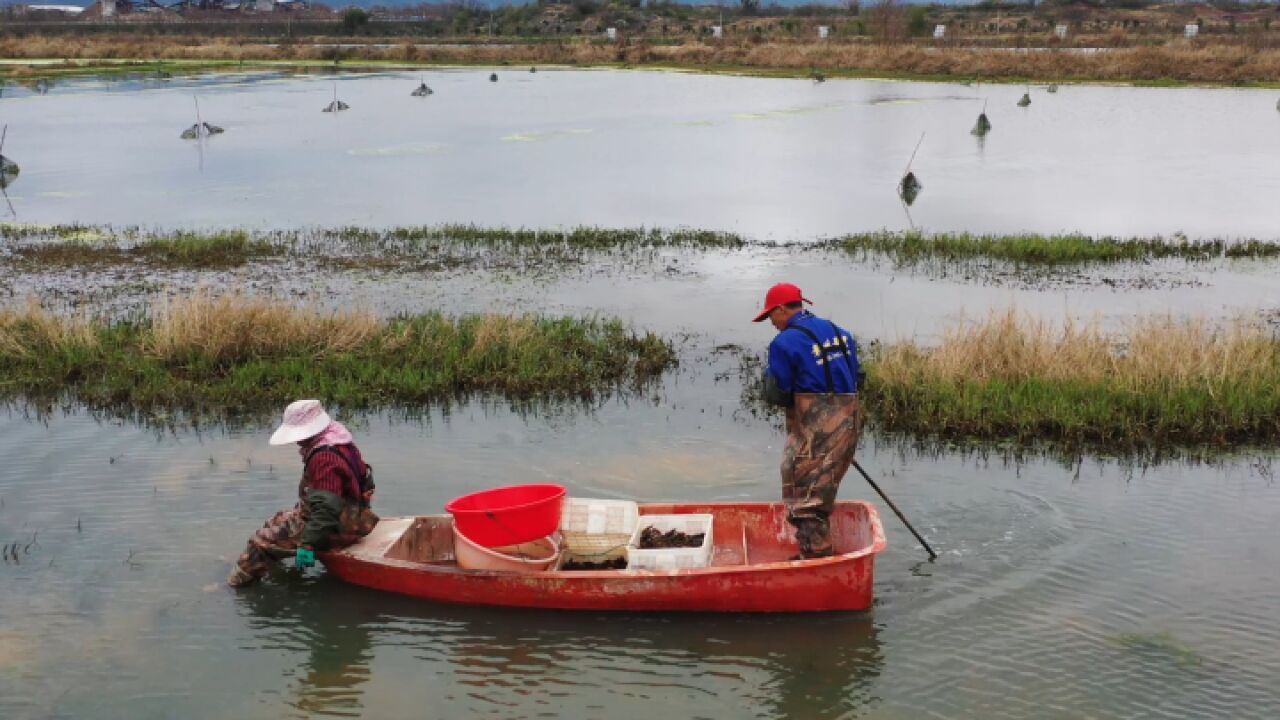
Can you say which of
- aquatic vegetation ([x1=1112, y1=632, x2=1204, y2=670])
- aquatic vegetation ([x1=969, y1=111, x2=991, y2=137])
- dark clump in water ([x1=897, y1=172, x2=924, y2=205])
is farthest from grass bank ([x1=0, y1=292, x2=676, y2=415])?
→ aquatic vegetation ([x1=969, y1=111, x2=991, y2=137])

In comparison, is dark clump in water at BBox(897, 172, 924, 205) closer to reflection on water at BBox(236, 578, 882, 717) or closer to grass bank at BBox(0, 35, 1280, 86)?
reflection on water at BBox(236, 578, 882, 717)

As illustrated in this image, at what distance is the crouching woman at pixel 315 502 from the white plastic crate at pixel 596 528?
1.56 m

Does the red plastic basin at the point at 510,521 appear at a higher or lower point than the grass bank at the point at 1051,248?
lower

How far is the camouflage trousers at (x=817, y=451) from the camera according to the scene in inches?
346

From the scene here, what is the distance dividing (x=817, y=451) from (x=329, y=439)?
11.6 ft

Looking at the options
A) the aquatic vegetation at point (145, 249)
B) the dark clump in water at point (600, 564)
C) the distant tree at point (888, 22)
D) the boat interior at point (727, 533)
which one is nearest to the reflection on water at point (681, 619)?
the boat interior at point (727, 533)

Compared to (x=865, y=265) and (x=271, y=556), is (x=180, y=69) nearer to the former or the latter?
(x=865, y=265)

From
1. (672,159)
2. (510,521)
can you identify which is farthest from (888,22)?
(510,521)

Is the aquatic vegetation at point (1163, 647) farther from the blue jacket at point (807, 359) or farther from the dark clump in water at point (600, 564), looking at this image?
the dark clump in water at point (600, 564)

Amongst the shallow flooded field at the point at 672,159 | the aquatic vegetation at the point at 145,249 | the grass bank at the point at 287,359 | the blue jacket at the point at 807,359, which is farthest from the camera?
the shallow flooded field at the point at 672,159

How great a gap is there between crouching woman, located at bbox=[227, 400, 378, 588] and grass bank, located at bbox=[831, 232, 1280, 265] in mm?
13262

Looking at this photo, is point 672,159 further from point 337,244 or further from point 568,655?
point 568,655

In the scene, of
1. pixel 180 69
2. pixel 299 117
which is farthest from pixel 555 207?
pixel 180 69

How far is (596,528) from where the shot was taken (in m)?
→ 9.69
